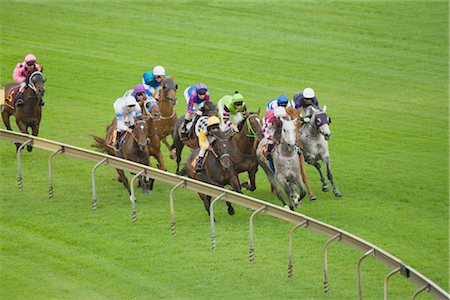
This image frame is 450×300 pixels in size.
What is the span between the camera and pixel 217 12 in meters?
40.1

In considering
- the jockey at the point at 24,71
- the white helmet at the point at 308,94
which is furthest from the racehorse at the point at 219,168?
the jockey at the point at 24,71

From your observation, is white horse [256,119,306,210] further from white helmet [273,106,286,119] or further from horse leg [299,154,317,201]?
horse leg [299,154,317,201]

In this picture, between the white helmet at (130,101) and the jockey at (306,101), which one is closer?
the white helmet at (130,101)

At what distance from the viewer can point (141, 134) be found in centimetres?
2272

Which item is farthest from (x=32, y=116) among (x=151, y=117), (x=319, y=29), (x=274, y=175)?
(x=319, y=29)

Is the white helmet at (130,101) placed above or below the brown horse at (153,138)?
above

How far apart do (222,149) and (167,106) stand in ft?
13.2

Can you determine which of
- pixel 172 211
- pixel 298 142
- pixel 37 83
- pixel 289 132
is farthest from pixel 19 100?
pixel 172 211

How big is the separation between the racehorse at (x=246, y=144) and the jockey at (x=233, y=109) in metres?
0.18

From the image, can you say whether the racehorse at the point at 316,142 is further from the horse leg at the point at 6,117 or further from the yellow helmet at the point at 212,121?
the horse leg at the point at 6,117

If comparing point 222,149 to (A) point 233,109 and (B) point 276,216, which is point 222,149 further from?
(B) point 276,216

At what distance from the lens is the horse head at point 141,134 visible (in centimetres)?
2266

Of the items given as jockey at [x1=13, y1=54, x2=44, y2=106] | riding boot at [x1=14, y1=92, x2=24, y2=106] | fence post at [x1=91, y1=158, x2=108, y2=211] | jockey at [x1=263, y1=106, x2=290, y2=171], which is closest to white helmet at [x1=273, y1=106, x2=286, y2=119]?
jockey at [x1=263, y1=106, x2=290, y2=171]

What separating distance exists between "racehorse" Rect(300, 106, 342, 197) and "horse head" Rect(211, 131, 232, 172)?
2341mm
